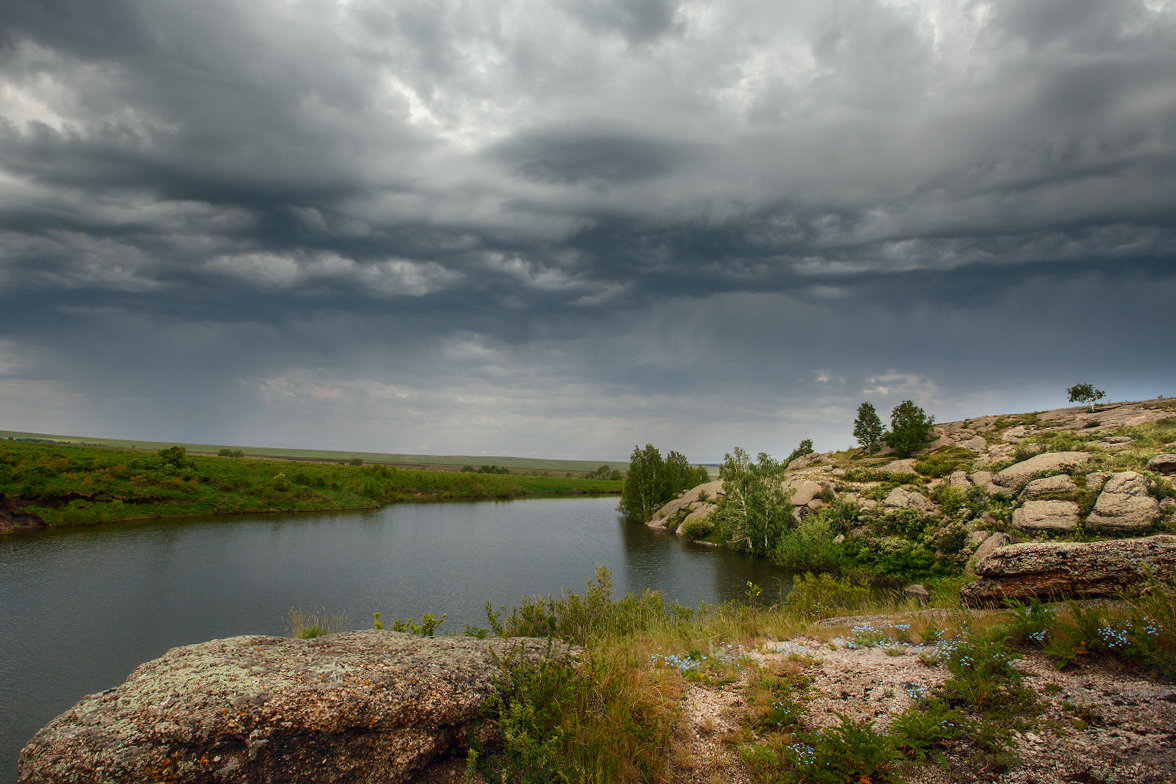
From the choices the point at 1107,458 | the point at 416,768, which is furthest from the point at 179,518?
the point at 1107,458

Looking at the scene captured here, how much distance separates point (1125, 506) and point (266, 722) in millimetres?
28976

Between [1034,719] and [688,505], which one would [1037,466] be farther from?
[688,505]

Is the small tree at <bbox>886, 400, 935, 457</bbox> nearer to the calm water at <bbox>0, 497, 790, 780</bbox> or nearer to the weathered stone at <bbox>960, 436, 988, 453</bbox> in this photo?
the weathered stone at <bbox>960, 436, 988, 453</bbox>

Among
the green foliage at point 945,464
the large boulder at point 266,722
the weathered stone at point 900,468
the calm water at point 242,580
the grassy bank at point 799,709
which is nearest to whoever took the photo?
the large boulder at point 266,722

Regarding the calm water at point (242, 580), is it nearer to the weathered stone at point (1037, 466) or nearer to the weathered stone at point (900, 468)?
the weathered stone at point (1037, 466)

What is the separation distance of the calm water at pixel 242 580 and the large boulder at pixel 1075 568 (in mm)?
17514

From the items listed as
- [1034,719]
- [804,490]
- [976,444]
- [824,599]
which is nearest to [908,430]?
[976,444]

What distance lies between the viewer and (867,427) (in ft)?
204

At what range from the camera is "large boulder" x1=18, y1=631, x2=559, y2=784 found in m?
4.45

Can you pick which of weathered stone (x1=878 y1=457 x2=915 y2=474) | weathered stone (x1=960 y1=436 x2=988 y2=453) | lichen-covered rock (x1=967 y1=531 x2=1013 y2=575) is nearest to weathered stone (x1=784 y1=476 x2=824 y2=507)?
weathered stone (x1=878 y1=457 x2=915 y2=474)

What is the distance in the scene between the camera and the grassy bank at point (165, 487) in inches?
1700

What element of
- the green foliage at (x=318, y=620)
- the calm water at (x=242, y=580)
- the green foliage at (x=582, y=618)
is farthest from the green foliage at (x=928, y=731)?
the green foliage at (x=318, y=620)

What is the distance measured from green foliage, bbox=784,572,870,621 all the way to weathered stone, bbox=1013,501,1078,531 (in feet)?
35.7

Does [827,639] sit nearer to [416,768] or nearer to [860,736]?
[860,736]
